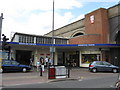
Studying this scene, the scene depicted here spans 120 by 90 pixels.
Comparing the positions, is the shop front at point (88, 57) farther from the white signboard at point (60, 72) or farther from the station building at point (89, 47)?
the white signboard at point (60, 72)

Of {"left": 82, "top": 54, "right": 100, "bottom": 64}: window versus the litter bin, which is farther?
{"left": 82, "top": 54, "right": 100, "bottom": 64}: window

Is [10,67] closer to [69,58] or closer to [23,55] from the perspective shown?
[23,55]

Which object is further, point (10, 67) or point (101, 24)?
point (101, 24)

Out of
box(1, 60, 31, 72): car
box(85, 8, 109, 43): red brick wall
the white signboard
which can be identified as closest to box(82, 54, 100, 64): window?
box(85, 8, 109, 43): red brick wall

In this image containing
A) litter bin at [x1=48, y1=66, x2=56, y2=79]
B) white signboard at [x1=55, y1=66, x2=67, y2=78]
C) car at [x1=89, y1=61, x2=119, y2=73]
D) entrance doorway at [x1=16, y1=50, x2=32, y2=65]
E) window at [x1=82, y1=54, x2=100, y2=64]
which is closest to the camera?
litter bin at [x1=48, y1=66, x2=56, y2=79]

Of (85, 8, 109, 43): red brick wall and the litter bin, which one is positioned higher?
(85, 8, 109, 43): red brick wall

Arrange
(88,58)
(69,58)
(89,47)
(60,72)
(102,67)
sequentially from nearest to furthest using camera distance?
(60,72) → (102,67) → (89,47) → (88,58) → (69,58)

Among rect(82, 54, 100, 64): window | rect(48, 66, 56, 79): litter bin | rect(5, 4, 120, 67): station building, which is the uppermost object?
rect(5, 4, 120, 67): station building

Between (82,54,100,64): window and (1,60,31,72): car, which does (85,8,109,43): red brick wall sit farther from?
(1,60,31,72): car

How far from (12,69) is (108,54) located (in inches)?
661

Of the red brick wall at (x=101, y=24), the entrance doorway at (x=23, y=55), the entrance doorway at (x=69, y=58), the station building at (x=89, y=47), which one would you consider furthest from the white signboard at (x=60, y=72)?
the red brick wall at (x=101, y=24)

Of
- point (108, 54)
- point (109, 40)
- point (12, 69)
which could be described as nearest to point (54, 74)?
point (12, 69)

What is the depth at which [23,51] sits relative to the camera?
86.8ft

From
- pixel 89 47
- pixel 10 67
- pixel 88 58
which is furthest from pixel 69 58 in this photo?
pixel 10 67
